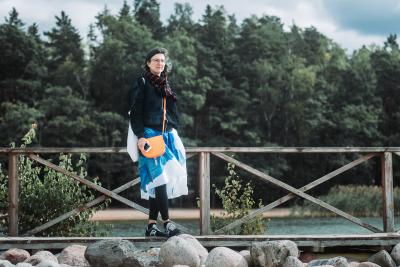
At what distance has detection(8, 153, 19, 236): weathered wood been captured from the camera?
767cm

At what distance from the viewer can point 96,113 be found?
118ft

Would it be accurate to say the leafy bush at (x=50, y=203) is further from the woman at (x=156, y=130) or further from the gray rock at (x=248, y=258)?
the gray rock at (x=248, y=258)

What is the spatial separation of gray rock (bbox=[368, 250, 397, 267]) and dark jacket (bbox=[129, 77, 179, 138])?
8.48 feet

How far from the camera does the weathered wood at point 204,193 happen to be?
25.0 feet

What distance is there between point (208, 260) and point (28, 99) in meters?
32.6

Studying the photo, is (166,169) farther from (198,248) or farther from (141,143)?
(198,248)

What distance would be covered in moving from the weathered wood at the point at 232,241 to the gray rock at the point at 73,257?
1.44ft

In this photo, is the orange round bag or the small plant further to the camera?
the small plant

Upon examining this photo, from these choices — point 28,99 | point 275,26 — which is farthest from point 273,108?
point 28,99

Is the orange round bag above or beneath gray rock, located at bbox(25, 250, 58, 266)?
above

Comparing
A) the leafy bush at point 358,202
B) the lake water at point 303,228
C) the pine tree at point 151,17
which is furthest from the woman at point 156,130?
the pine tree at point 151,17

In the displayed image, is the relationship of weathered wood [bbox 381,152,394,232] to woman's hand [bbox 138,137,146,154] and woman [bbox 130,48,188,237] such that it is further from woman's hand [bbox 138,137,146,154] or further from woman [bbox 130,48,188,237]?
woman's hand [bbox 138,137,146,154]

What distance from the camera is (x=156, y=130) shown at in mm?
6562

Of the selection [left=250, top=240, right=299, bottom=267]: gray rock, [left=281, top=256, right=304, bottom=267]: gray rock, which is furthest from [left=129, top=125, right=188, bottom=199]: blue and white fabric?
[left=281, top=256, right=304, bottom=267]: gray rock
